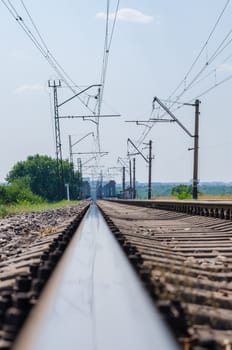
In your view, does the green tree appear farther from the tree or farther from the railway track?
the railway track

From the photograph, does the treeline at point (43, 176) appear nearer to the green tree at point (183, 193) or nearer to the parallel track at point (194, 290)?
the green tree at point (183, 193)

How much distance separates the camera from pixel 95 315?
2318 millimetres

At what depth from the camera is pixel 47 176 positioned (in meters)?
94.1

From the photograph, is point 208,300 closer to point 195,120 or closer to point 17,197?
point 195,120

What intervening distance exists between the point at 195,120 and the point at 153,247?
78.4ft

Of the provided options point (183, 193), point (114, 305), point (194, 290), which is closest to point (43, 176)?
point (183, 193)

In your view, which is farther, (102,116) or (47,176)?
(47,176)

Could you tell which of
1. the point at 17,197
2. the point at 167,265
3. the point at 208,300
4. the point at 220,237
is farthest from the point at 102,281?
the point at 17,197

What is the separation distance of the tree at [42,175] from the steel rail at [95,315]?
7861cm

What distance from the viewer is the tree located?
282ft

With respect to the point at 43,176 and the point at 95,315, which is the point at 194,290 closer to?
the point at 95,315

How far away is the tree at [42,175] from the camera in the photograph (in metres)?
85.9

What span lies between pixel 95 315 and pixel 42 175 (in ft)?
304

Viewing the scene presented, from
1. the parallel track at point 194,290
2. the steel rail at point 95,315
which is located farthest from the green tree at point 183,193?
the steel rail at point 95,315
